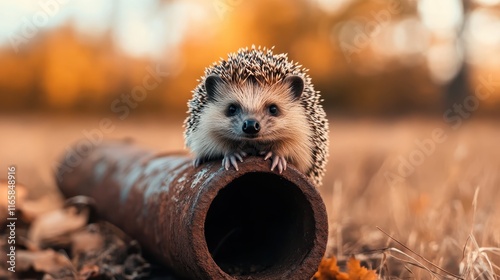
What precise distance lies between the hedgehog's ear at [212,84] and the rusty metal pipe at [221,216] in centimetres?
51

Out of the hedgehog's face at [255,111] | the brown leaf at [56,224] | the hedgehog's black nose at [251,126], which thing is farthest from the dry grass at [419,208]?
the brown leaf at [56,224]

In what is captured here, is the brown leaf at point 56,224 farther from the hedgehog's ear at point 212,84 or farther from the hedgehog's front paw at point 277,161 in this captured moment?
the hedgehog's front paw at point 277,161

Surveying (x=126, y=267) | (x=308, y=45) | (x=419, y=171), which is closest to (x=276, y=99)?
(x=126, y=267)

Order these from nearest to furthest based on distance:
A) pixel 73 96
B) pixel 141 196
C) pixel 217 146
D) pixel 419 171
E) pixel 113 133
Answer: pixel 217 146
pixel 141 196
pixel 419 171
pixel 113 133
pixel 73 96

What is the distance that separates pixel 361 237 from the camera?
18.5 feet

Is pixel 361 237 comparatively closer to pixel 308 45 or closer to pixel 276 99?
pixel 276 99

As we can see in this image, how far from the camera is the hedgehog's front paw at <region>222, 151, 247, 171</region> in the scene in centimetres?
345

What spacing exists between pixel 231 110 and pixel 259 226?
0.92m

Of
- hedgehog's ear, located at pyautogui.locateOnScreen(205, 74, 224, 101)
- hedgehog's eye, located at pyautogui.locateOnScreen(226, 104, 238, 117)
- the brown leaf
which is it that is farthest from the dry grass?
the brown leaf

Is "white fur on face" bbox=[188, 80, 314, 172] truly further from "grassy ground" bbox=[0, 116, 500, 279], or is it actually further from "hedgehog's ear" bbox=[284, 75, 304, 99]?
"grassy ground" bbox=[0, 116, 500, 279]

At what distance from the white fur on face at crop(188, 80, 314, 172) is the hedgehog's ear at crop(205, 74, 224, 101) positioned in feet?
0.12

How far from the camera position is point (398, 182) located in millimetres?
8117

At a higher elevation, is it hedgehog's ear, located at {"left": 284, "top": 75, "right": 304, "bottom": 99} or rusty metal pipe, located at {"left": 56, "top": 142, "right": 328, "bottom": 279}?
hedgehog's ear, located at {"left": 284, "top": 75, "right": 304, "bottom": 99}

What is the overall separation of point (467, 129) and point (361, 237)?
876cm
